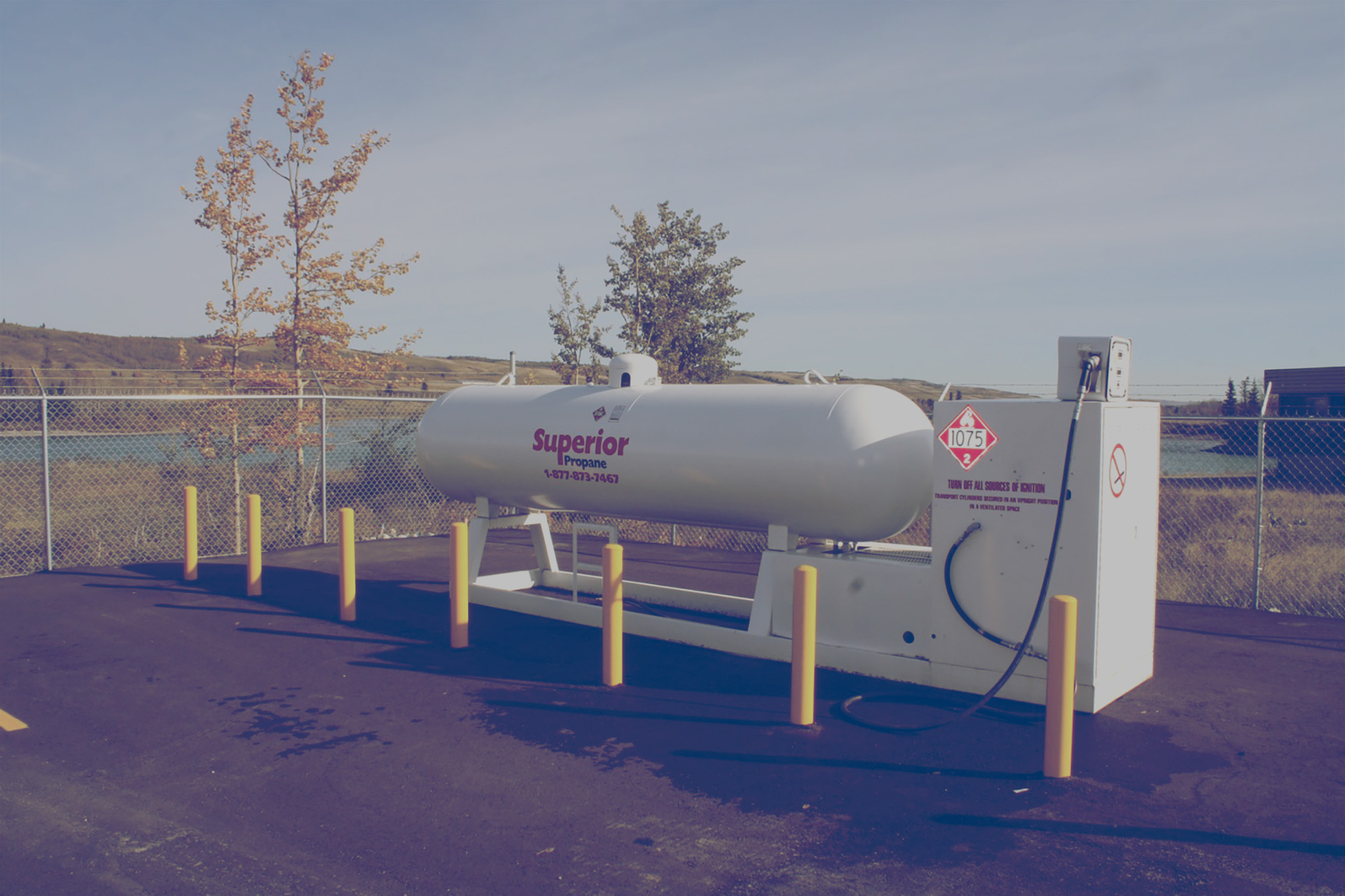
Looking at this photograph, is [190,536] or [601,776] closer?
[601,776]

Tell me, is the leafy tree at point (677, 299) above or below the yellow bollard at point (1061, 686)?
above

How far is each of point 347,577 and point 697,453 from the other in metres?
3.59

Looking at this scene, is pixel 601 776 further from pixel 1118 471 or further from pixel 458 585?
pixel 1118 471

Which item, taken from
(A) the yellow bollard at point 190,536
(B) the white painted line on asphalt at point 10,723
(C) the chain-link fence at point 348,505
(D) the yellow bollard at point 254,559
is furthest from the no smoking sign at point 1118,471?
(A) the yellow bollard at point 190,536

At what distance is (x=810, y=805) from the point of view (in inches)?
181

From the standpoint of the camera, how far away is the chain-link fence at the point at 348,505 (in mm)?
11250

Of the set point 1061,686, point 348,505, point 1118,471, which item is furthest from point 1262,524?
point 348,505

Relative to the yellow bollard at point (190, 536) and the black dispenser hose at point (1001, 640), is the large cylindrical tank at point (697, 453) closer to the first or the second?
the black dispenser hose at point (1001, 640)

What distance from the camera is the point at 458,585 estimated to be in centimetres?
756

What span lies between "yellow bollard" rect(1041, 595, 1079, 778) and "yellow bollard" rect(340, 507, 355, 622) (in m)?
6.13

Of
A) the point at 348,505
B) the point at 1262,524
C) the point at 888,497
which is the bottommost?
the point at 348,505

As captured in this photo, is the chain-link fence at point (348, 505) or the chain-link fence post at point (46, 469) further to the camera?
the chain-link fence at point (348, 505)

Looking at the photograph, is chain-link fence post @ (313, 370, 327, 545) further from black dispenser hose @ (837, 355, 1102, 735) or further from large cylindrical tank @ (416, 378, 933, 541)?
black dispenser hose @ (837, 355, 1102, 735)

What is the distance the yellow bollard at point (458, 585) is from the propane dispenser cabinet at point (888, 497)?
117 centimetres
